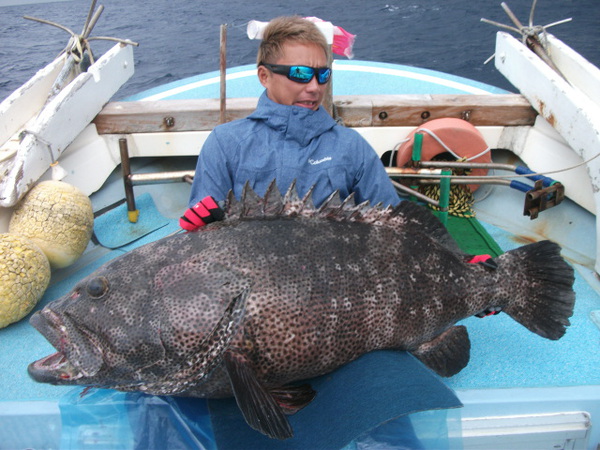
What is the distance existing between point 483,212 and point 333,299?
286cm

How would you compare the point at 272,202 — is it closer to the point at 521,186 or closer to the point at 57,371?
the point at 57,371

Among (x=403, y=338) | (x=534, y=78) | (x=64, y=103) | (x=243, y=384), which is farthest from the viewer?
(x=534, y=78)

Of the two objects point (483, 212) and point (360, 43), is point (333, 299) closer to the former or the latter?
point (483, 212)

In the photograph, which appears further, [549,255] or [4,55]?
[4,55]

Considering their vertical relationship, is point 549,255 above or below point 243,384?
above

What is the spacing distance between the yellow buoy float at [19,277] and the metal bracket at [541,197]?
3.34m

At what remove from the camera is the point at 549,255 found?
231 cm

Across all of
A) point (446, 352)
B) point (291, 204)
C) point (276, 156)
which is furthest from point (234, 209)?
point (446, 352)

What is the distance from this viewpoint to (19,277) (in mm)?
3016

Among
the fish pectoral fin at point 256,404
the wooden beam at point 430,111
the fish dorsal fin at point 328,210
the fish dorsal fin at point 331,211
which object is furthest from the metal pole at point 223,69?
the fish pectoral fin at point 256,404

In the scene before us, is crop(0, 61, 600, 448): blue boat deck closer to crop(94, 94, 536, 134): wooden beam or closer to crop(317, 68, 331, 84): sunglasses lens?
crop(94, 94, 536, 134): wooden beam

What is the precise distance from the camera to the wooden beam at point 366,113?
14.4ft

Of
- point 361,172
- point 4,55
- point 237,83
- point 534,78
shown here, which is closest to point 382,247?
point 361,172

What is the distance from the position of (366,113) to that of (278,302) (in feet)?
9.47
